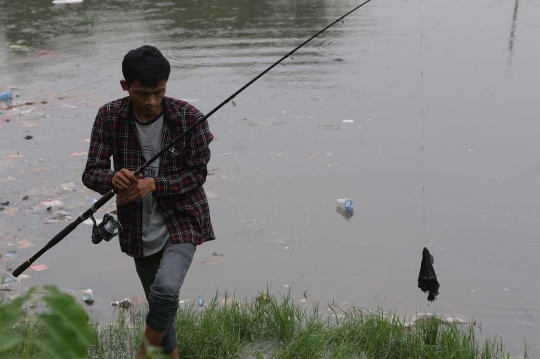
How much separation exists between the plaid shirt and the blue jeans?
0.06 meters

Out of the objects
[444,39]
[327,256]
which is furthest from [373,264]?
[444,39]

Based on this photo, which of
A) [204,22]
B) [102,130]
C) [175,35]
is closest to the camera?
[102,130]

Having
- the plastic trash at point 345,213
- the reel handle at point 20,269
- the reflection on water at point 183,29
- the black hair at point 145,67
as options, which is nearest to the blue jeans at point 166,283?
the reel handle at point 20,269

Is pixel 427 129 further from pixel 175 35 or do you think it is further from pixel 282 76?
pixel 175 35

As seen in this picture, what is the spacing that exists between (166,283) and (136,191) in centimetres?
38

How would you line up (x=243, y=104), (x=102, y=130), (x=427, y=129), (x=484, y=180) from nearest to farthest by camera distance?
(x=102, y=130) → (x=484, y=180) → (x=427, y=129) → (x=243, y=104)

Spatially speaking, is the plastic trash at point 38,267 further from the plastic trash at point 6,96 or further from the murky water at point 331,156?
the plastic trash at point 6,96

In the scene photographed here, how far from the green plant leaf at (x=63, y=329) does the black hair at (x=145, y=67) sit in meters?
2.15

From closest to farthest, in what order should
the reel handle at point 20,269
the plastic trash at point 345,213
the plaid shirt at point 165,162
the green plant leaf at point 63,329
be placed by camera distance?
the green plant leaf at point 63,329
the reel handle at point 20,269
the plaid shirt at point 165,162
the plastic trash at point 345,213

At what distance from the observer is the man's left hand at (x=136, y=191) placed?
124 inches

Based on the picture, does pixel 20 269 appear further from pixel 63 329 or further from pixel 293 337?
pixel 63 329

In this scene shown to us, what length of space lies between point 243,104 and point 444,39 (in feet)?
11.7

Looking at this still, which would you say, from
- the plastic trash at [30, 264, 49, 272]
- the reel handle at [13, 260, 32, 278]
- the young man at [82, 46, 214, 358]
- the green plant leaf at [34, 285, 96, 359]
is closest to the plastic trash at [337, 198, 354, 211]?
the plastic trash at [30, 264, 49, 272]

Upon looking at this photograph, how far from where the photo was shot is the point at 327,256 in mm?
5246
